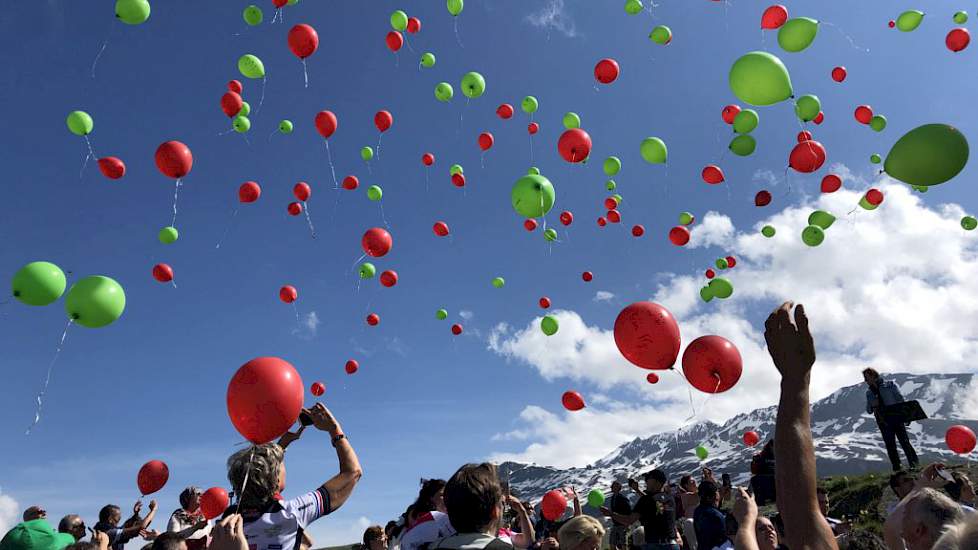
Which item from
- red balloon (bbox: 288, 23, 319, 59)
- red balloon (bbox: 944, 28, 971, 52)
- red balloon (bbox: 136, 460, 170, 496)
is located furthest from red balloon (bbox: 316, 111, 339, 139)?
red balloon (bbox: 944, 28, 971, 52)

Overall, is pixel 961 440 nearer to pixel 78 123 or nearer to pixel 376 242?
pixel 376 242

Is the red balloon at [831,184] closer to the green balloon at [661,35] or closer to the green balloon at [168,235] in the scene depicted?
the green balloon at [661,35]

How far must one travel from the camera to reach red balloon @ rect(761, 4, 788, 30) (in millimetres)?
7621

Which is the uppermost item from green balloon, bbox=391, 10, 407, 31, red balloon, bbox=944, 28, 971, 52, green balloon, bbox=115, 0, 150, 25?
green balloon, bbox=391, 10, 407, 31

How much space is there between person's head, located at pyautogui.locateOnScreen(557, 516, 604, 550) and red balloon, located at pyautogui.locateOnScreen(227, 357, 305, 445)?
204 centimetres

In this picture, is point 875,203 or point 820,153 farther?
point 875,203

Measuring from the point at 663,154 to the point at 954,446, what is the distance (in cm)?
603

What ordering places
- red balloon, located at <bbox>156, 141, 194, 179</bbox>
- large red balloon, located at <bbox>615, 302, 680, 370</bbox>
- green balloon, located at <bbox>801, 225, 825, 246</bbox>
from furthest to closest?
green balloon, located at <bbox>801, 225, 825, 246</bbox> < red balloon, located at <bbox>156, 141, 194, 179</bbox> < large red balloon, located at <bbox>615, 302, 680, 370</bbox>

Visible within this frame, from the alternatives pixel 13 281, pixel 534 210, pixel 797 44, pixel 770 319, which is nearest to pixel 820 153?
pixel 797 44

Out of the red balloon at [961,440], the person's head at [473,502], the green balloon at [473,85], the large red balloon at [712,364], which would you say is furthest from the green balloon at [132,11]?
the red balloon at [961,440]

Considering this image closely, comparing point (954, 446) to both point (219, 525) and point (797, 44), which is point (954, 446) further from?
point (219, 525)

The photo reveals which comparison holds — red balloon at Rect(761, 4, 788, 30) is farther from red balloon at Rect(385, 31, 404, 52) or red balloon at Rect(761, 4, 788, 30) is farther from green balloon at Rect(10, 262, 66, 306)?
green balloon at Rect(10, 262, 66, 306)

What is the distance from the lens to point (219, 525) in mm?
2080

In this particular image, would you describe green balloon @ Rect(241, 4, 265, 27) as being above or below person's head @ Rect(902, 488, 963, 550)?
above
